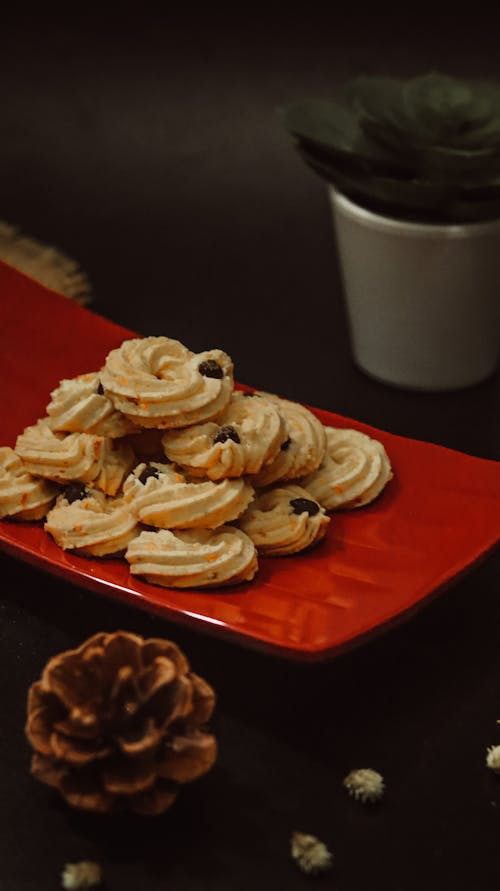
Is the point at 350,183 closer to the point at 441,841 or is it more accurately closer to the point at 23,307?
the point at 23,307

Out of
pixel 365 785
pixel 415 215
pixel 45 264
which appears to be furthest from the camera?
pixel 45 264

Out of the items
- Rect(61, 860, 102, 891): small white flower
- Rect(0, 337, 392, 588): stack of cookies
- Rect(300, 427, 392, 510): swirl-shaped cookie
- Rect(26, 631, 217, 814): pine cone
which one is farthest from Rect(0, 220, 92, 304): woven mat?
Rect(61, 860, 102, 891): small white flower

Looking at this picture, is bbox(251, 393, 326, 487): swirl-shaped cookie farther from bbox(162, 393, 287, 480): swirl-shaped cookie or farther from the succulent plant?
the succulent plant

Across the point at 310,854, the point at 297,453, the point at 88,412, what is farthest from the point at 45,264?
the point at 310,854

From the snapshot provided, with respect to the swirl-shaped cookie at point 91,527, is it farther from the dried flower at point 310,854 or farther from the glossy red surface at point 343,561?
the dried flower at point 310,854

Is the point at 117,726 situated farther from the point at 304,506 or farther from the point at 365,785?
the point at 304,506

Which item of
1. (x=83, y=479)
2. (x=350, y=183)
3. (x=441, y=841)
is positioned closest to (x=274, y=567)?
(x=83, y=479)
